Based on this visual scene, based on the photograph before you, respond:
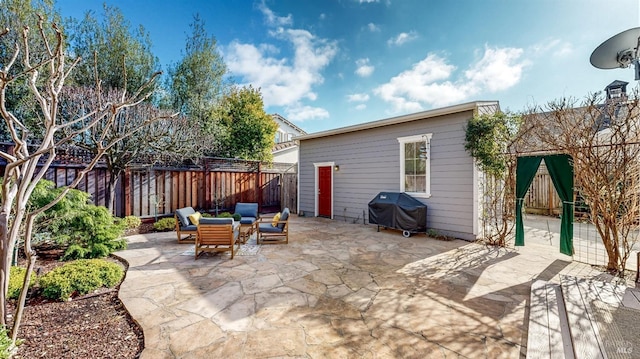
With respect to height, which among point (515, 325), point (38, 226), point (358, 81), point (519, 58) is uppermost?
point (358, 81)

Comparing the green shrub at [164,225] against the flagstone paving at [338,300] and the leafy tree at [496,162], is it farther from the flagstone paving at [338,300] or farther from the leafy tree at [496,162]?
the leafy tree at [496,162]

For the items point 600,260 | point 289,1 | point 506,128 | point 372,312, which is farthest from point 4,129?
point 600,260

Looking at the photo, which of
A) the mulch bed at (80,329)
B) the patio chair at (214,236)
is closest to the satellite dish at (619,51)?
the patio chair at (214,236)

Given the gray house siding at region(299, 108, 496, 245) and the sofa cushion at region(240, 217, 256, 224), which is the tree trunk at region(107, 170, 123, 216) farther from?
the gray house siding at region(299, 108, 496, 245)

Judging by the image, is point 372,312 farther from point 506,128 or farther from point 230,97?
point 230,97

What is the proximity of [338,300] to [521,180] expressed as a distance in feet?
15.6

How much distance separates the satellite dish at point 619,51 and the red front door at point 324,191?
7.12 metres

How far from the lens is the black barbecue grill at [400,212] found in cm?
674

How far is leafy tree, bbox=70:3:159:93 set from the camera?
9.99m

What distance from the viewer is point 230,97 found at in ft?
44.0

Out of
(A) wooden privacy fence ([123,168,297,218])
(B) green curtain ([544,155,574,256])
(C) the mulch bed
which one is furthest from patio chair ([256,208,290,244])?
(B) green curtain ([544,155,574,256])

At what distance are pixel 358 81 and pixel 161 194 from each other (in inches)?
323

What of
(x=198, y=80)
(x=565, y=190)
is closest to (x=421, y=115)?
(x=565, y=190)

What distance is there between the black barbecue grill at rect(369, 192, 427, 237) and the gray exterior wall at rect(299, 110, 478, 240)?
1.26 feet
